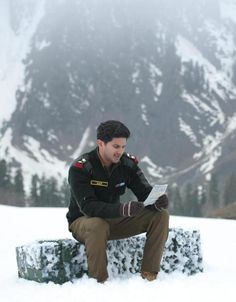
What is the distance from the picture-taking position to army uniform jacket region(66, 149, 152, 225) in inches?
263

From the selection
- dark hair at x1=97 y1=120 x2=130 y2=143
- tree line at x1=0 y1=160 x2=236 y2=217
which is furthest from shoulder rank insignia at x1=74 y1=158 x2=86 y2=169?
tree line at x1=0 y1=160 x2=236 y2=217

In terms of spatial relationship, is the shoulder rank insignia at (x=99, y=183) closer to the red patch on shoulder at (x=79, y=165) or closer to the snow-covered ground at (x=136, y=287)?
the red patch on shoulder at (x=79, y=165)

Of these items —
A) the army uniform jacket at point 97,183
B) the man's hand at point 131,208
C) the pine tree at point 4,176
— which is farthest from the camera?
the pine tree at point 4,176

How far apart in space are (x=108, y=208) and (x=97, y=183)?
0.38 meters

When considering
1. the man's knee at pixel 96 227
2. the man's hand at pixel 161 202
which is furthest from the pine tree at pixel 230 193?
the man's knee at pixel 96 227

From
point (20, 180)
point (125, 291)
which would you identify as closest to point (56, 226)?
point (125, 291)

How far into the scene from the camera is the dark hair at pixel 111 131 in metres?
6.80

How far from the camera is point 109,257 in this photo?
23.2ft

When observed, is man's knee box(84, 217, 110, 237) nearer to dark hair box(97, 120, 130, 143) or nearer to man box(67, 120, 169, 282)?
man box(67, 120, 169, 282)

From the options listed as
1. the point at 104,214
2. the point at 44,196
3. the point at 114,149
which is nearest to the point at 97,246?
the point at 104,214

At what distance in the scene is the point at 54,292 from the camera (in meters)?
6.24

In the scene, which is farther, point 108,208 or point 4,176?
point 4,176

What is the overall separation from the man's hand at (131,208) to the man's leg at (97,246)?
0.34 meters

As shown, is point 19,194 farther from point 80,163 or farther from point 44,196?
point 80,163
